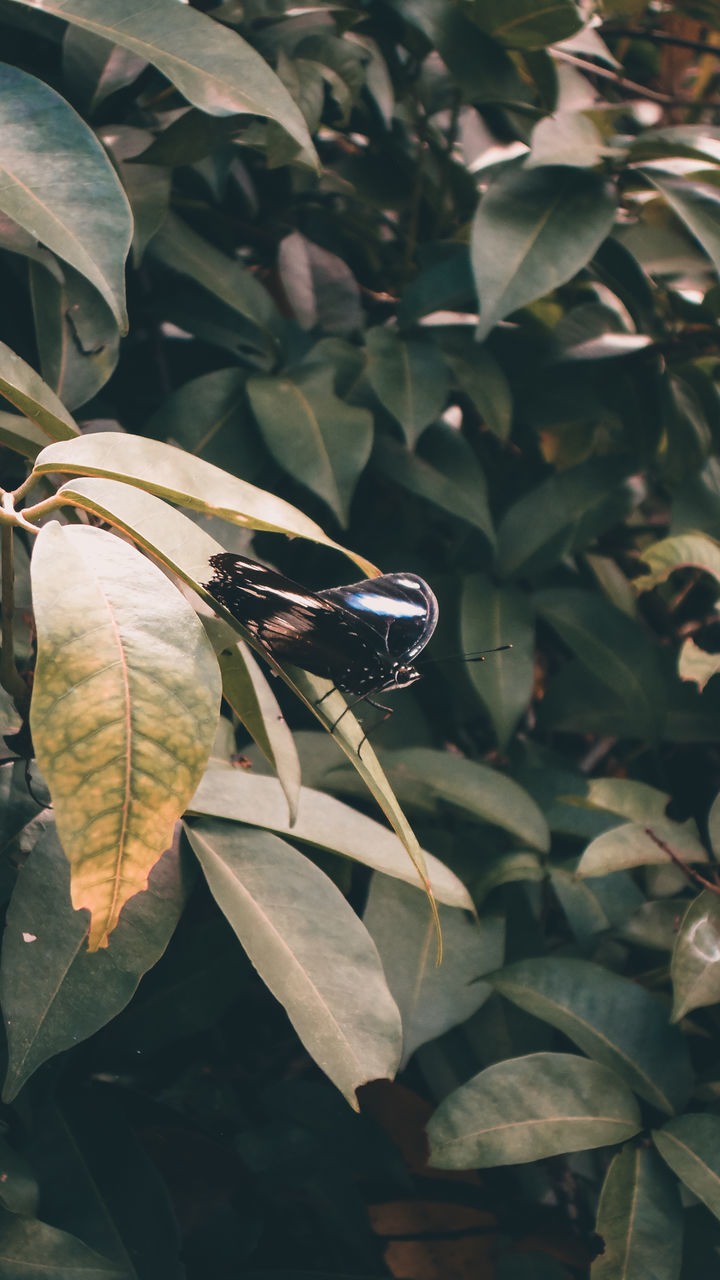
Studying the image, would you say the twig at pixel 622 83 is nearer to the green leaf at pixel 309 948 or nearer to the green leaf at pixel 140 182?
the green leaf at pixel 140 182

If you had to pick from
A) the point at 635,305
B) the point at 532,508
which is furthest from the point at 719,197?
the point at 532,508

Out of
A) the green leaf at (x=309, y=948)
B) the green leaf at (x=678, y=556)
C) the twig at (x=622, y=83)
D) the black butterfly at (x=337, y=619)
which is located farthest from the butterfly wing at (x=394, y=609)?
the twig at (x=622, y=83)

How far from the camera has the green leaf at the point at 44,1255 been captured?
0.67 metres

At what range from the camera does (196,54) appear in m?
0.81

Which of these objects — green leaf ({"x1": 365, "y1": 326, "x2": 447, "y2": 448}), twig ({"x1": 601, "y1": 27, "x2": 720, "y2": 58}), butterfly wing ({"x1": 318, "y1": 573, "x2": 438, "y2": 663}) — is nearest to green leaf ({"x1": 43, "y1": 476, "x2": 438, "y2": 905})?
butterfly wing ({"x1": 318, "y1": 573, "x2": 438, "y2": 663})

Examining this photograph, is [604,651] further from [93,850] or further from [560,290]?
[93,850]

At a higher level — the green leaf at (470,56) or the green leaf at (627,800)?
the green leaf at (470,56)

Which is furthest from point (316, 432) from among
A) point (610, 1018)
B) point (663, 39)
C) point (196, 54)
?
point (663, 39)

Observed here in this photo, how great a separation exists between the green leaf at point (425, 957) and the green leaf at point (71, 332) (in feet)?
1.95

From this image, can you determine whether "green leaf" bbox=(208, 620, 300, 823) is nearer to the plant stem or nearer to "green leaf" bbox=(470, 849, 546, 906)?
the plant stem

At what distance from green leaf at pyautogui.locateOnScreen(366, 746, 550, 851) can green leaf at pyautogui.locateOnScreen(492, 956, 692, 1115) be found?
139 millimetres

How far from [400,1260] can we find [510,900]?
434 mm

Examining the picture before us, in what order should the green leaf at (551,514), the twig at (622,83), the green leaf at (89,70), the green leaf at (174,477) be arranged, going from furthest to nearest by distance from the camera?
the twig at (622,83), the green leaf at (551,514), the green leaf at (89,70), the green leaf at (174,477)

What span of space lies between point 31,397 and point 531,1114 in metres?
0.75
